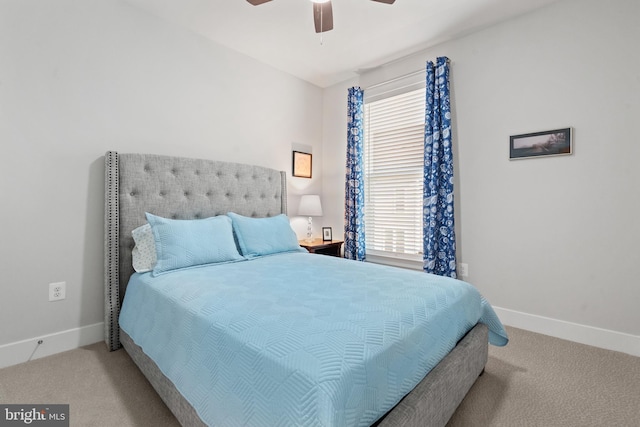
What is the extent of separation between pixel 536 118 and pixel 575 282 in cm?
136

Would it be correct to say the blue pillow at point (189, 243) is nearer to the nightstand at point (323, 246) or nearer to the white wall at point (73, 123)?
the white wall at point (73, 123)

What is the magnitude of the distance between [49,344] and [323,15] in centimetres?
299

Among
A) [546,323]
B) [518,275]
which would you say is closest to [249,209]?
[518,275]

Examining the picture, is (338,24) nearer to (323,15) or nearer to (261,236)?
(323,15)

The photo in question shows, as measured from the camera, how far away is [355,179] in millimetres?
3676

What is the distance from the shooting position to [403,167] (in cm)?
341

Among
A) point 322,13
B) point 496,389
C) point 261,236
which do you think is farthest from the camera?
point 261,236

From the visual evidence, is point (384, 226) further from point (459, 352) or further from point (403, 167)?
point (459, 352)

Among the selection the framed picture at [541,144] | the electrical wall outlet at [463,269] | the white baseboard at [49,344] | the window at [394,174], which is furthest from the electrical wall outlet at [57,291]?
the framed picture at [541,144]

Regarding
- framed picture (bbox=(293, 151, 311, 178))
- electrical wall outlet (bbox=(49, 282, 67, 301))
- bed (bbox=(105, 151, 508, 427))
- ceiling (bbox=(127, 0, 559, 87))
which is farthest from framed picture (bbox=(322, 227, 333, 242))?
electrical wall outlet (bbox=(49, 282, 67, 301))

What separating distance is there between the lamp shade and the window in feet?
2.04

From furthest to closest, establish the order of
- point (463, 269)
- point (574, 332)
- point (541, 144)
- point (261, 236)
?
point (463, 269), point (261, 236), point (541, 144), point (574, 332)

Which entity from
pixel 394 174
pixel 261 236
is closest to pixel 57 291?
pixel 261 236
